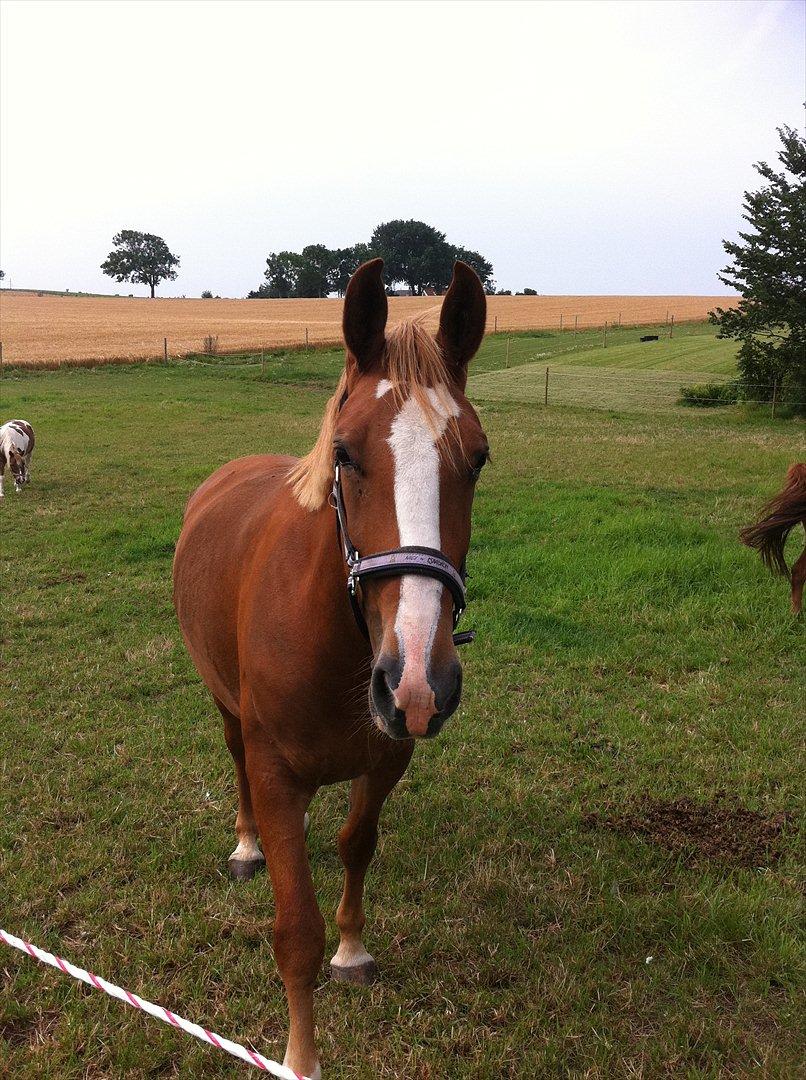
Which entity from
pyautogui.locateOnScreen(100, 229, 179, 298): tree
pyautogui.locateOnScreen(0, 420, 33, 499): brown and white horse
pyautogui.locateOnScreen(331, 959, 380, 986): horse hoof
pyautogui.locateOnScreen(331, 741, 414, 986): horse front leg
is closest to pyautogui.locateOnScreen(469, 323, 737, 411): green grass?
pyautogui.locateOnScreen(0, 420, 33, 499): brown and white horse

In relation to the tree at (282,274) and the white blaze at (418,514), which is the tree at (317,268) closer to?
the tree at (282,274)

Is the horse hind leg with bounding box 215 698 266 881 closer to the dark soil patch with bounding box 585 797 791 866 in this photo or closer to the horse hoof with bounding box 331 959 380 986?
the horse hoof with bounding box 331 959 380 986

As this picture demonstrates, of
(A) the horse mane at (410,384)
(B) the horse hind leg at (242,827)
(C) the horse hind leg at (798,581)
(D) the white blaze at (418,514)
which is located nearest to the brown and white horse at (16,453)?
(B) the horse hind leg at (242,827)

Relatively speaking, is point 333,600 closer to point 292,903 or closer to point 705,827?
point 292,903

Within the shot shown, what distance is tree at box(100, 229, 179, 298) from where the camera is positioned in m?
91.5

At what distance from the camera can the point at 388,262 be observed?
69688 millimetres

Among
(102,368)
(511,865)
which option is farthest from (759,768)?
(102,368)

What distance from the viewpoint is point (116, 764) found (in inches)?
165

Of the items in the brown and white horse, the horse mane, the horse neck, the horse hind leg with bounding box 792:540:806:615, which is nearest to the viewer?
the horse mane

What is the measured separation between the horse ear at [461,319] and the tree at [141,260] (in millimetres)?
101113

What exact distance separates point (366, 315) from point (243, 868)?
103 inches

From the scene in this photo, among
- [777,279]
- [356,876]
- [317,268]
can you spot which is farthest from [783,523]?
[317,268]

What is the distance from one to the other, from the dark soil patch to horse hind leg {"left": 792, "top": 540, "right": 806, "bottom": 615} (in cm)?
232

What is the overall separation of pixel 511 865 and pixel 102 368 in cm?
2997
